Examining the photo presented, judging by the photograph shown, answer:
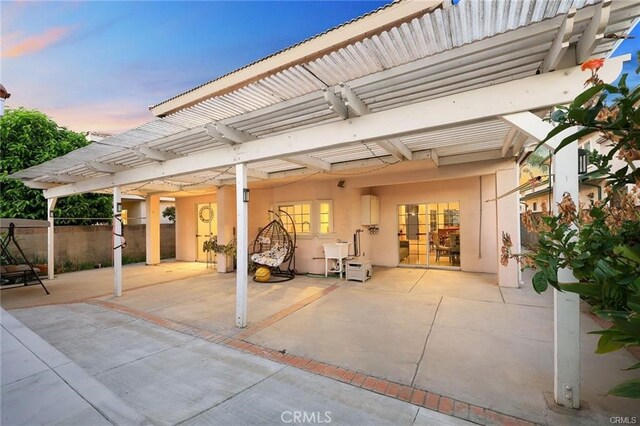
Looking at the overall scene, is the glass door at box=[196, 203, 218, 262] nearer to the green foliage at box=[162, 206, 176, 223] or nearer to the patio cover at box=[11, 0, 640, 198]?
the green foliage at box=[162, 206, 176, 223]

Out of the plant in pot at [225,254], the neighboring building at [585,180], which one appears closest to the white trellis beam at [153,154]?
the plant in pot at [225,254]

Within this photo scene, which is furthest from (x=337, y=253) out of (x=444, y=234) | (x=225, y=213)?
(x=225, y=213)

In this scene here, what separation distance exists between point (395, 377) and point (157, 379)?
7.41 feet

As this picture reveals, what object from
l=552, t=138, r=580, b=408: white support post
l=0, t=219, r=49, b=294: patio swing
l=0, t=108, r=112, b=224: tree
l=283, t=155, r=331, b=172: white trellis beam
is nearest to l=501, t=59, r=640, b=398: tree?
l=552, t=138, r=580, b=408: white support post

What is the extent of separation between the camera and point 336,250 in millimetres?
7074

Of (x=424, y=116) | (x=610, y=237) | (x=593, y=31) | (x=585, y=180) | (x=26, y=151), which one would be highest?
(x=26, y=151)

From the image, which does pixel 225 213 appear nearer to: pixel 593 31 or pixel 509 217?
pixel 509 217

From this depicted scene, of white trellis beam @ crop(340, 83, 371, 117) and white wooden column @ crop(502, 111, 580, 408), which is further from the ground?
white trellis beam @ crop(340, 83, 371, 117)

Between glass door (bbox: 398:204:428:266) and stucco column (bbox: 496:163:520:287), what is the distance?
2347mm

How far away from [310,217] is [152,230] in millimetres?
6239

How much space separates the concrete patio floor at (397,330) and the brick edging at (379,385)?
0.08 meters

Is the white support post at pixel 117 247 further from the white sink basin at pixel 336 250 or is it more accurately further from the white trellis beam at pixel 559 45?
the white trellis beam at pixel 559 45

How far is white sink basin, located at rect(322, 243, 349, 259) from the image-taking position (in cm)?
704

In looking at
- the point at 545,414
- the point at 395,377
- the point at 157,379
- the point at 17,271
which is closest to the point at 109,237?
the point at 17,271
